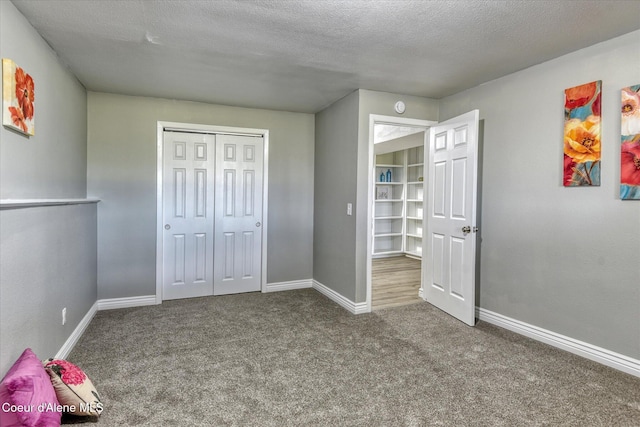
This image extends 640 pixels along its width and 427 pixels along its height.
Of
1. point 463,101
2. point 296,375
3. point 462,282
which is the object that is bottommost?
point 296,375

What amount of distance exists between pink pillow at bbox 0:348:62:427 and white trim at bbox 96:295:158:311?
2149 millimetres

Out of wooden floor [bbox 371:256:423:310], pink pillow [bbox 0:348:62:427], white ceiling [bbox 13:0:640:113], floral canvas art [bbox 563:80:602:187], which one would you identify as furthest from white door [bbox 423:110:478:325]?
pink pillow [bbox 0:348:62:427]

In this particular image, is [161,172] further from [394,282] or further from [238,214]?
[394,282]

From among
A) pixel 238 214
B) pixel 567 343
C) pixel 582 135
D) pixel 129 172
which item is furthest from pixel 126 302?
pixel 582 135

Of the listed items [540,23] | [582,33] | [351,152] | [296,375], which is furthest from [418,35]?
[296,375]

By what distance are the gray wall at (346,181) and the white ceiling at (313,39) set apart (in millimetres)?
292

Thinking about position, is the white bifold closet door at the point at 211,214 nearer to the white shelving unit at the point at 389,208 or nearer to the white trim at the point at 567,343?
the white trim at the point at 567,343

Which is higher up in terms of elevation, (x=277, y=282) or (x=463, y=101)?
(x=463, y=101)

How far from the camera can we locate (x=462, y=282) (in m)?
3.38

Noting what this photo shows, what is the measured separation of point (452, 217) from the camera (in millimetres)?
3525

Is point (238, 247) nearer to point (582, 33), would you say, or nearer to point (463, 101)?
point (463, 101)

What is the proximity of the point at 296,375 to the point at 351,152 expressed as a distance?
2297 mm

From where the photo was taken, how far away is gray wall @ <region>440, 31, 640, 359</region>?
2.44 m

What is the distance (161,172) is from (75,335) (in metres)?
1.86
